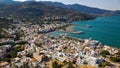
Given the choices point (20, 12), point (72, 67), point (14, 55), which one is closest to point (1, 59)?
point (14, 55)

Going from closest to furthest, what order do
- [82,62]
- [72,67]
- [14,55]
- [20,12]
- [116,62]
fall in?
[72,67]
[82,62]
[116,62]
[14,55]
[20,12]

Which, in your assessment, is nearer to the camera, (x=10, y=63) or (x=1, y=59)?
(x=10, y=63)

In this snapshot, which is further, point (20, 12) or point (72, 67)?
point (20, 12)

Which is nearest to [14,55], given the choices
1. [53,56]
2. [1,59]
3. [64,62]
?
[1,59]

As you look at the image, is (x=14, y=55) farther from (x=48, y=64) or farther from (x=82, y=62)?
(x=82, y=62)

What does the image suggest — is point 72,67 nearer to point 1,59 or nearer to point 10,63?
point 10,63

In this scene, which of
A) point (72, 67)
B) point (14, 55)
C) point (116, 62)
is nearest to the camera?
point (72, 67)

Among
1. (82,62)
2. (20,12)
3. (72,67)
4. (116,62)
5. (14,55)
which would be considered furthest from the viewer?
(20,12)
